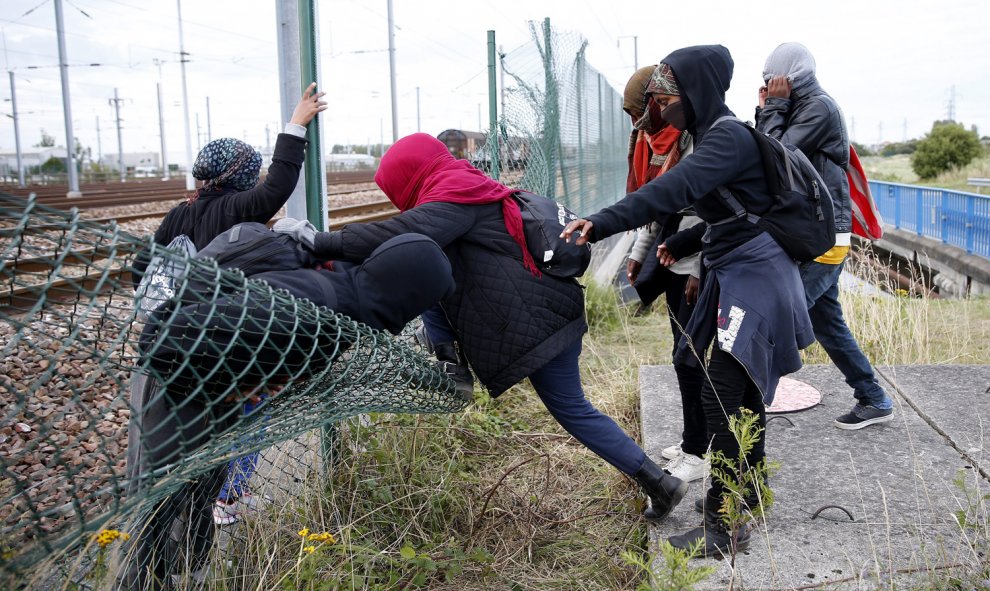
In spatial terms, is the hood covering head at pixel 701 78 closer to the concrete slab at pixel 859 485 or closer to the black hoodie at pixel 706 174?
the black hoodie at pixel 706 174

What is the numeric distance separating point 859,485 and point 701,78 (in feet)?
5.61

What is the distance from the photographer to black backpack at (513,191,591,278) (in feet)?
9.60

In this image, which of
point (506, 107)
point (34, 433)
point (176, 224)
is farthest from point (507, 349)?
point (506, 107)

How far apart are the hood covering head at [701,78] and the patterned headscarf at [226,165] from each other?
1.74 metres

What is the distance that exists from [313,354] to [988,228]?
42.2 ft

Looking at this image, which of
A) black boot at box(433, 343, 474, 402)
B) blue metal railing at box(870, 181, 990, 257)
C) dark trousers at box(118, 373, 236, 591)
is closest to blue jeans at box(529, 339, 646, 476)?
black boot at box(433, 343, 474, 402)

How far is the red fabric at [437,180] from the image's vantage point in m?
2.90

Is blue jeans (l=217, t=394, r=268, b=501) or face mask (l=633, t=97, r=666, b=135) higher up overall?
face mask (l=633, t=97, r=666, b=135)

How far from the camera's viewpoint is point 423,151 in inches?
117

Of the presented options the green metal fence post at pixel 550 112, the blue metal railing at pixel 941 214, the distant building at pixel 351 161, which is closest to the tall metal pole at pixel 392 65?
the blue metal railing at pixel 941 214

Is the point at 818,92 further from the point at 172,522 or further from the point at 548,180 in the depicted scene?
the point at 172,522

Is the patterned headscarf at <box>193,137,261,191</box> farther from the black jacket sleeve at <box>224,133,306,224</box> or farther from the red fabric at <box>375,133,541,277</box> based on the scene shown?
the red fabric at <box>375,133,541,277</box>

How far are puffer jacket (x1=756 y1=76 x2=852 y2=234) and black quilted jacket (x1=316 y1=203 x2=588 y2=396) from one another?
60.6 inches

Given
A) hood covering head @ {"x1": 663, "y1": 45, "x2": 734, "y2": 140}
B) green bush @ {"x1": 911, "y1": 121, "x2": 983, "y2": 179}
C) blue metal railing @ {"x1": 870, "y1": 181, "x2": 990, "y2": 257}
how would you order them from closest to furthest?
hood covering head @ {"x1": 663, "y1": 45, "x2": 734, "y2": 140}
blue metal railing @ {"x1": 870, "y1": 181, "x2": 990, "y2": 257}
green bush @ {"x1": 911, "y1": 121, "x2": 983, "y2": 179}
